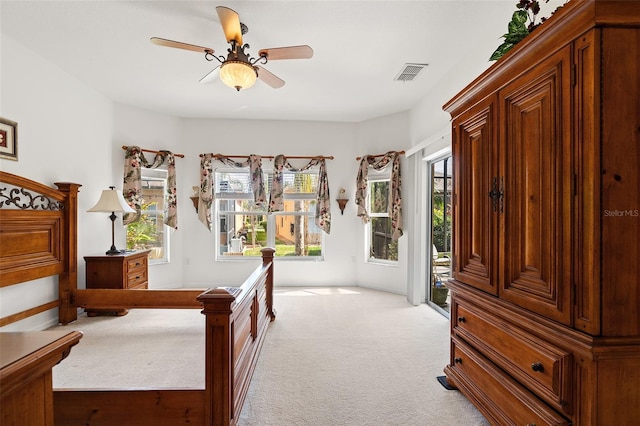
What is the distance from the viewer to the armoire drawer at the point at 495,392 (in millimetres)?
1452

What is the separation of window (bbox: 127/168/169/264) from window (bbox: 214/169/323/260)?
0.86m

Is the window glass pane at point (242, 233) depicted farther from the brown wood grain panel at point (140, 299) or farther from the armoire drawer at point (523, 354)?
the armoire drawer at point (523, 354)

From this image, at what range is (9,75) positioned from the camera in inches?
121

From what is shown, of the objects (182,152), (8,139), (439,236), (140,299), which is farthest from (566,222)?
(182,152)

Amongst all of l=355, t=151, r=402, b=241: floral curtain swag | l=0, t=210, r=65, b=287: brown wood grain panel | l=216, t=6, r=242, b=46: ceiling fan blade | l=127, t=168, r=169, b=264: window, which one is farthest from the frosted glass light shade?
l=355, t=151, r=402, b=241: floral curtain swag

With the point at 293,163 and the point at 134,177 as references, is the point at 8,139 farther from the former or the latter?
the point at 293,163

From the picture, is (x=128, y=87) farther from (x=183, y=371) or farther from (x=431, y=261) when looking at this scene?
(x=431, y=261)

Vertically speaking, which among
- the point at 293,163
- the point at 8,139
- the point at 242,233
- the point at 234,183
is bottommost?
the point at 242,233

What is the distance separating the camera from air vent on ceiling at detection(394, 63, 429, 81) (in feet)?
11.3

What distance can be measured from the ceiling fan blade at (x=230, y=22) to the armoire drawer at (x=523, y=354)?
2.53m

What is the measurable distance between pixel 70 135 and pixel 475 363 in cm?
477

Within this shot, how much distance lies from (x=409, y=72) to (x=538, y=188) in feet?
8.53

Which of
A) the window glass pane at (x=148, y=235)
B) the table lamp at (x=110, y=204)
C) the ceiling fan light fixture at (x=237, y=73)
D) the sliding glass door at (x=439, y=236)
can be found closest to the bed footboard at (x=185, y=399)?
the ceiling fan light fixture at (x=237, y=73)

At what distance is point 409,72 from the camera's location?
3604mm
